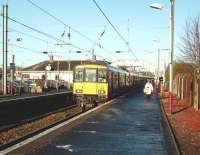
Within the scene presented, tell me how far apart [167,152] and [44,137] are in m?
4.17

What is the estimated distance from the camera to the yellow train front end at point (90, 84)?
31922 mm

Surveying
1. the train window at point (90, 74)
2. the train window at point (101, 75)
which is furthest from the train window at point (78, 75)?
the train window at point (101, 75)

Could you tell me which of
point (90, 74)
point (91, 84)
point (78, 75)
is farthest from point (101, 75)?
point (78, 75)

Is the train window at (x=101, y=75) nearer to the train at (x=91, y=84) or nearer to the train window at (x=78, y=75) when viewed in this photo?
the train at (x=91, y=84)

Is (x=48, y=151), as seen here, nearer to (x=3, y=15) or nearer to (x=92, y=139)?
(x=92, y=139)

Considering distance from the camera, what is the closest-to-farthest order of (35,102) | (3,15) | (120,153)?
(120,153) → (35,102) → (3,15)

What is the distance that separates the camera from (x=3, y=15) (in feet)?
141

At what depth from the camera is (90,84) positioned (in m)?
32.2

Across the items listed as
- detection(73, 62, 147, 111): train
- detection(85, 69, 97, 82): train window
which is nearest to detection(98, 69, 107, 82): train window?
detection(73, 62, 147, 111): train

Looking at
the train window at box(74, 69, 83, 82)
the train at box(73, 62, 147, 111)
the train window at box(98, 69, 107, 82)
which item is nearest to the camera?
the train at box(73, 62, 147, 111)

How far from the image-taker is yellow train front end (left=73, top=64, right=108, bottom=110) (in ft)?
105

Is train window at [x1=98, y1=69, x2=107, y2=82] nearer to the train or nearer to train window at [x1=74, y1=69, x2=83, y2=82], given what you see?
the train

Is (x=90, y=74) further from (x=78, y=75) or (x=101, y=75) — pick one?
(x=78, y=75)

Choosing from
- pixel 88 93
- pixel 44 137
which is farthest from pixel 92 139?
pixel 88 93
